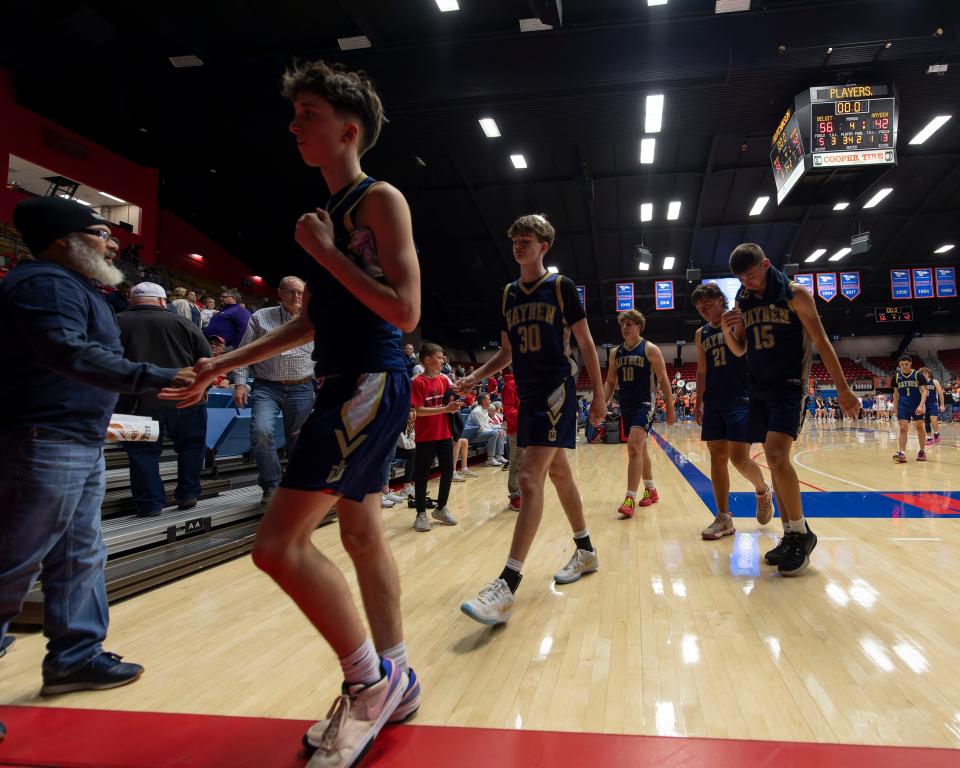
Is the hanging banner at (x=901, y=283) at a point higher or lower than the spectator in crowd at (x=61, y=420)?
higher

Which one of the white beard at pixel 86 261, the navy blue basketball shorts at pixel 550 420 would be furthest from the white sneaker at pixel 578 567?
the white beard at pixel 86 261

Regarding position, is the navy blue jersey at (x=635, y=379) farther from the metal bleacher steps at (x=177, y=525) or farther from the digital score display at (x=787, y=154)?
the digital score display at (x=787, y=154)

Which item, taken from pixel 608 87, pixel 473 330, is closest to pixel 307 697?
pixel 608 87

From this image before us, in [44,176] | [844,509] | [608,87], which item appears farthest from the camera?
[44,176]

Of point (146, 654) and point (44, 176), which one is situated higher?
point (44, 176)

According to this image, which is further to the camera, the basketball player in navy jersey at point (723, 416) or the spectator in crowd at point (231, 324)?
the spectator in crowd at point (231, 324)

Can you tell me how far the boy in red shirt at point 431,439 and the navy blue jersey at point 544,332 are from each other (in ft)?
6.38

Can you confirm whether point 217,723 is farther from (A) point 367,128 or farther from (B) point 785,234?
(B) point 785,234

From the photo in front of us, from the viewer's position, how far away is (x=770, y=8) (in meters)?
7.55

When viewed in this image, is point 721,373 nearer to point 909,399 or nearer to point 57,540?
point 57,540

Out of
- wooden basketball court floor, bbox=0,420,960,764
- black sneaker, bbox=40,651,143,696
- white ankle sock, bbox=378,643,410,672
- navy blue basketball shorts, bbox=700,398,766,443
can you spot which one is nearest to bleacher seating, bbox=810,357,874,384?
navy blue basketball shorts, bbox=700,398,766,443

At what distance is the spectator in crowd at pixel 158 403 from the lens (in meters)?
3.48

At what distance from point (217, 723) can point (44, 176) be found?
1518 centimetres

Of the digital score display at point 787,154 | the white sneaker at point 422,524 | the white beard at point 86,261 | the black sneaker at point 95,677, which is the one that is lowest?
the white sneaker at point 422,524
